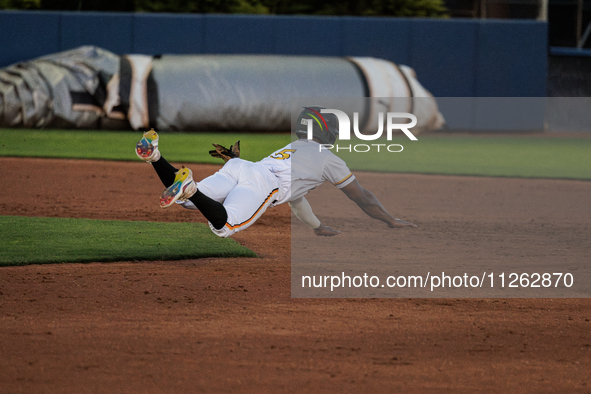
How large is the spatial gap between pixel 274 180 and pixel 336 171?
1.72 feet

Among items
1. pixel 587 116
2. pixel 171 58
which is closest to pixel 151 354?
pixel 171 58

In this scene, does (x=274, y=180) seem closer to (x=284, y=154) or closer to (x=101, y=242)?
(x=284, y=154)

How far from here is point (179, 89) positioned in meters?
16.1

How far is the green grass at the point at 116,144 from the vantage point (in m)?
12.4

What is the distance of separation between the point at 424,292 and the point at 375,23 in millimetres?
15963

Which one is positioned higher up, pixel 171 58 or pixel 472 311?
pixel 171 58

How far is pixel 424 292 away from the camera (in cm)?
512

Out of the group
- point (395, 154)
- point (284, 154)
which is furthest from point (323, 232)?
point (395, 154)

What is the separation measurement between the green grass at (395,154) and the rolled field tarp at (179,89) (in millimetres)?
375

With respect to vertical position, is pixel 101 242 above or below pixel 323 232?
below

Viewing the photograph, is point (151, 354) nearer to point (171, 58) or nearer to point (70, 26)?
point (171, 58)

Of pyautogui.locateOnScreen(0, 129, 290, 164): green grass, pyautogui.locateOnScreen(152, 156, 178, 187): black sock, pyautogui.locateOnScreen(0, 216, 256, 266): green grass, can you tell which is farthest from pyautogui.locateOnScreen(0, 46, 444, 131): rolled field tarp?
pyautogui.locateOnScreen(152, 156, 178, 187): black sock

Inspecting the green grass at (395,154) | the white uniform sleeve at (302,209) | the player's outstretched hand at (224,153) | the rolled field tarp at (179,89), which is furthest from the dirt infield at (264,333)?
the rolled field tarp at (179,89)

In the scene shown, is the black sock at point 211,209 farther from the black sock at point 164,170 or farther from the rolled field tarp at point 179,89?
the rolled field tarp at point 179,89
